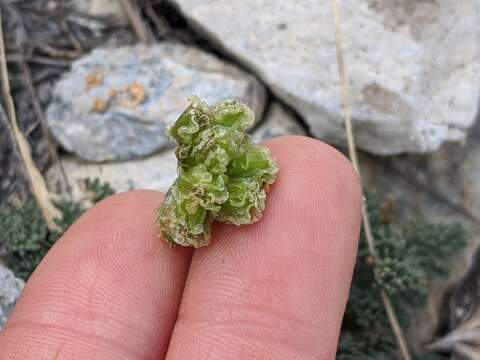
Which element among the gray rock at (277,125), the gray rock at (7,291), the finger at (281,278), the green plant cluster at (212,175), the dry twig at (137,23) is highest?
the green plant cluster at (212,175)

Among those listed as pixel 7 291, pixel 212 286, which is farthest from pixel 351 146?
pixel 7 291

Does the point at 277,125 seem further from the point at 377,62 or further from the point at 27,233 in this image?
the point at 27,233

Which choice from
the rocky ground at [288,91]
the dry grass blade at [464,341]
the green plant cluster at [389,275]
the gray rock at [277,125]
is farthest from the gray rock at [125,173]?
the dry grass blade at [464,341]

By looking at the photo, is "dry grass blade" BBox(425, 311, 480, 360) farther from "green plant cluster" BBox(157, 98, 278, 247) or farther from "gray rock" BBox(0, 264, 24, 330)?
"gray rock" BBox(0, 264, 24, 330)

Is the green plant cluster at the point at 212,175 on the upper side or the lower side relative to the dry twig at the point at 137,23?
upper

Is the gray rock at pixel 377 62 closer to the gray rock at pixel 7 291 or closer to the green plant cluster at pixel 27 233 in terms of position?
the green plant cluster at pixel 27 233

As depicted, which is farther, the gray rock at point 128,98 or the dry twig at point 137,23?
the dry twig at point 137,23

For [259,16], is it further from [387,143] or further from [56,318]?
[56,318]

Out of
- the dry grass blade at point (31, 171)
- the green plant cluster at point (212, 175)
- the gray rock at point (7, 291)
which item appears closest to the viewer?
the green plant cluster at point (212, 175)

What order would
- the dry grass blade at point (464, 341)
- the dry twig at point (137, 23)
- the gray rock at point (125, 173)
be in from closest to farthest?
1. the dry grass blade at point (464, 341)
2. the gray rock at point (125, 173)
3. the dry twig at point (137, 23)
